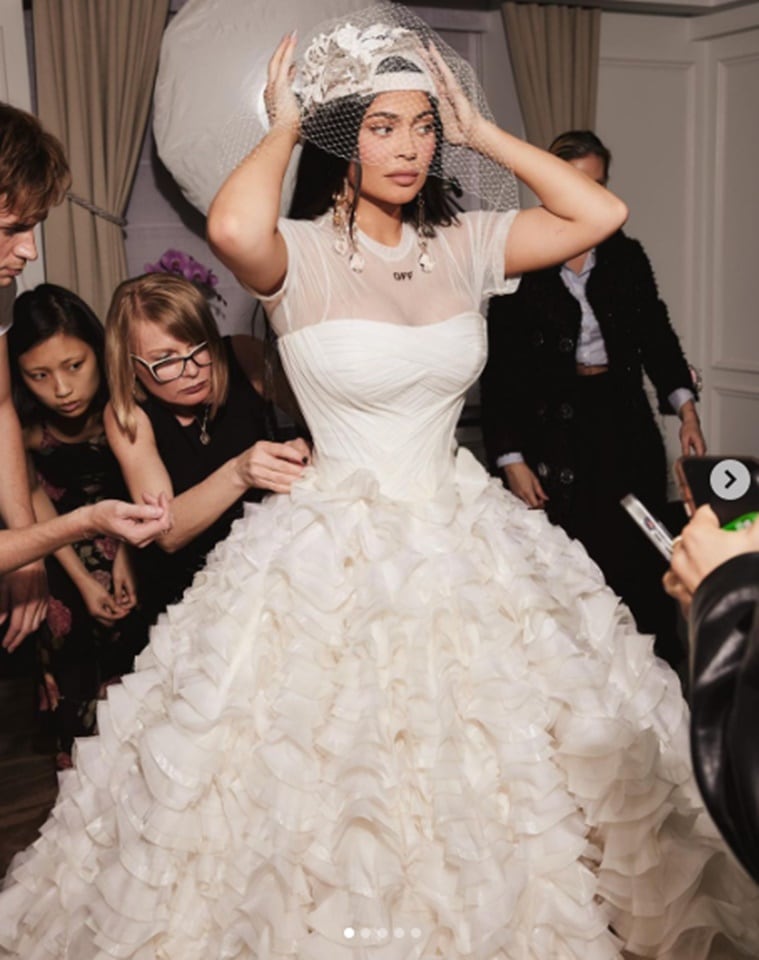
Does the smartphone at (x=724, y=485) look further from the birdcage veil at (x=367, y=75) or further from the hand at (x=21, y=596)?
the hand at (x=21, y=596)

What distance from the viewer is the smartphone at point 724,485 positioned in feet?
3.85

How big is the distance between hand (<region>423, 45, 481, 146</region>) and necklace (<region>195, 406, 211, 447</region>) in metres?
0.88

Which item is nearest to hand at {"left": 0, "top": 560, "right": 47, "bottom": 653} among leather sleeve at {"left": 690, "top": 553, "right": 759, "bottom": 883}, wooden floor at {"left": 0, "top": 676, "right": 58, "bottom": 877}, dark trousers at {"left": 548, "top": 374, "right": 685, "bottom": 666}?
wooden floor at {"left": 0, "top": 676, "right": 58, "bottom": 877}

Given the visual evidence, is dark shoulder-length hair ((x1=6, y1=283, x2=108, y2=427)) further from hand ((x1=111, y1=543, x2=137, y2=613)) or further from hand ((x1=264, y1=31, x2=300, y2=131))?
hand ((x1=264, y1=31, x2=300, y2=131))

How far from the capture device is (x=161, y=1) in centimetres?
371

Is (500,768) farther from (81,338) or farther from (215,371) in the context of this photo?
(81,338)

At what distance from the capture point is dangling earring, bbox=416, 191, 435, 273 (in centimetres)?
209

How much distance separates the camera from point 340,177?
209 cm

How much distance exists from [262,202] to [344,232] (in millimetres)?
257

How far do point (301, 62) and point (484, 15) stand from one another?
2619 mm

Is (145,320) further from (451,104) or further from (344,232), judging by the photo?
(451,104)

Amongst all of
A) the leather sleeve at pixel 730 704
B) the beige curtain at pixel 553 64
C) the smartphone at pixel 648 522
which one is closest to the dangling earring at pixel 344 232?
the smartphone at pixel 648 522

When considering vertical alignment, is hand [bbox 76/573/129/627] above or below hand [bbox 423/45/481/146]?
below

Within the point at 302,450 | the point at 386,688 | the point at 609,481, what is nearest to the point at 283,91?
the point at 302,450
